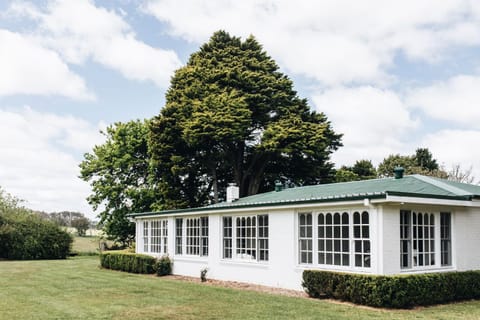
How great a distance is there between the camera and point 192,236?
21.1 m

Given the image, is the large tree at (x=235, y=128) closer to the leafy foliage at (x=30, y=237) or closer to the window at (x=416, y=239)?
the leafy foliage at (x=30, y=237)

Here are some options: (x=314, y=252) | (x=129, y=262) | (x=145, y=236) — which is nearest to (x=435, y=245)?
(x=314, y=252)

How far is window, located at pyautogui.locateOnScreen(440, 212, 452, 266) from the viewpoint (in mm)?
14312

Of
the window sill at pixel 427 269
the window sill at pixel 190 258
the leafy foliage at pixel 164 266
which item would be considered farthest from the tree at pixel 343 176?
the window sill at pixel 427 269

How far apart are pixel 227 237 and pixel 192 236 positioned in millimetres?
2598

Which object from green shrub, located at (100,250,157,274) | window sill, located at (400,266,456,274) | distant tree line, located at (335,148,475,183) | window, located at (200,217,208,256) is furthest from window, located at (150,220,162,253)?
distant tree line, located at (335,148,475,183)

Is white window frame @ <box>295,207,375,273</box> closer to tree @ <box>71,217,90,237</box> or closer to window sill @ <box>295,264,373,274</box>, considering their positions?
window sill @ <box>295,264,373,274</box>

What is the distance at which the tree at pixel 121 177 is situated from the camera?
3953 centimetres

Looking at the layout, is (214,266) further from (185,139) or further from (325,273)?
(185,139)

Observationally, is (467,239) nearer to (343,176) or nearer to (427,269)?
(427,269)

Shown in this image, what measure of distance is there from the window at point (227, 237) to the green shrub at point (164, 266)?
3846mm

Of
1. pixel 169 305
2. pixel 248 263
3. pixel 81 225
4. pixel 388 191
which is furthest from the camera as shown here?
pixel 81 225

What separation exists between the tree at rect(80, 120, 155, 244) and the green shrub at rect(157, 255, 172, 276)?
17.2m

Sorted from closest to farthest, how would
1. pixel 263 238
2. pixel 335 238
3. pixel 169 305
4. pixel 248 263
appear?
pixel 169 305 < pixel 335 238 < pixel 263 238 < pixel 248 263
